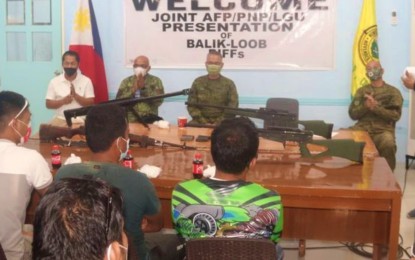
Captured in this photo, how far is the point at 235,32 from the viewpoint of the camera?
574 cm

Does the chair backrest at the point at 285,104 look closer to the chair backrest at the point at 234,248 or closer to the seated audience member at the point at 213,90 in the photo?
Answer: the seated audience member at the point at 213,90

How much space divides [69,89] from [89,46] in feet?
3.06

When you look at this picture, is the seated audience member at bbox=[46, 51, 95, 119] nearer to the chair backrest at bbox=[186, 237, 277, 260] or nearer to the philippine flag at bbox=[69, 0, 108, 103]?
the philippine flag at bbox=[69, 0, 108, 103]

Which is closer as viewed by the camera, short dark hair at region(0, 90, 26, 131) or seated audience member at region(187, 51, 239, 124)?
short dark hair at region(0, 90, 26, 131)

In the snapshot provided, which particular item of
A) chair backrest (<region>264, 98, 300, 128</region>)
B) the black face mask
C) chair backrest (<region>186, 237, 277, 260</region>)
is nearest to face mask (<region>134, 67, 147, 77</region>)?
the black face mask

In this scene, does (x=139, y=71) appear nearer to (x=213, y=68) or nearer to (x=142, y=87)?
(x=142, y=87)

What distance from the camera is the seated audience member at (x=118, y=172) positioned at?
7.11ft

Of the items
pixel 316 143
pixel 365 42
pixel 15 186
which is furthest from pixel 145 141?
pixel 365 42

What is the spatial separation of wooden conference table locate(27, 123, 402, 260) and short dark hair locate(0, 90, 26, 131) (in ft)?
2.27

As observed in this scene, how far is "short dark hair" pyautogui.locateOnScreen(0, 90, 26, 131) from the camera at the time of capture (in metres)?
2.54

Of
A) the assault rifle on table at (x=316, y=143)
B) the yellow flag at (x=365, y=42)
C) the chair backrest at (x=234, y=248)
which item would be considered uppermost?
the yellow flag at (x=365, y=42)

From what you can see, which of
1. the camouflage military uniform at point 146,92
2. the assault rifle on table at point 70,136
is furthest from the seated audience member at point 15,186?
the camouflage military uniform at point 146,92

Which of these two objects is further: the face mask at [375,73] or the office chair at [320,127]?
the face mask at [375,73]

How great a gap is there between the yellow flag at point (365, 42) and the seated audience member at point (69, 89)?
260cm
